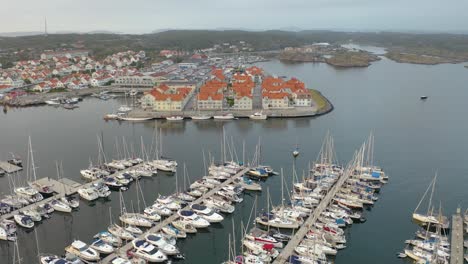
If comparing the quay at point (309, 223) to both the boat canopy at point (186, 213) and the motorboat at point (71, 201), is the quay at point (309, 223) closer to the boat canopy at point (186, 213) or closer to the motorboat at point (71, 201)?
the boat canopy at point (186, 213)

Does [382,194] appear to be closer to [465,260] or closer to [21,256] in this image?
[465,260]

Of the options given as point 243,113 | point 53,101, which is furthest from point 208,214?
point 53,101

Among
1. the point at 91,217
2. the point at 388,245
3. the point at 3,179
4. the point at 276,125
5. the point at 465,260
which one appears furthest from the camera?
the point at 276,125

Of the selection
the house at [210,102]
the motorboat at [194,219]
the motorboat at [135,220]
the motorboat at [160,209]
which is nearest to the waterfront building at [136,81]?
the house at [210,102]

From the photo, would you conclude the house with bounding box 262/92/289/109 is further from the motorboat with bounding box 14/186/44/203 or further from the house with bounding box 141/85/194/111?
the motorboat with bounding box 14/186/44/203

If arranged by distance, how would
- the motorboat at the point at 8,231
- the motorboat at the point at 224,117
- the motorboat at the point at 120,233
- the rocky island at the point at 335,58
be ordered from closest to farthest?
the motorboat at the point at 120,233 < the motorboat at the point at 8,231 < the motorboat at the point at 224,117 < the rocky island at the point at 335,58

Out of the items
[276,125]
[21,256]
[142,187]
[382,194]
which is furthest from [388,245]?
[276,125]

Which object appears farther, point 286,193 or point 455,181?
point 455,181

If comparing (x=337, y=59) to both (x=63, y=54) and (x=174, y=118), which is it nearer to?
(x=63, y=54)
